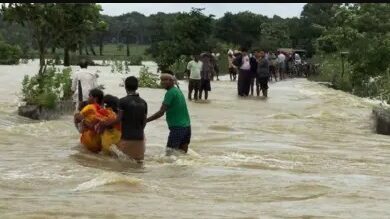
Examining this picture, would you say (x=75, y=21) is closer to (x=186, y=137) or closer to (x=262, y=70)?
(x=262, y=70)

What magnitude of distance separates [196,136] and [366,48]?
49.9 feet

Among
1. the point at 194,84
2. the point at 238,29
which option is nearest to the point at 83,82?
the point at 194,84

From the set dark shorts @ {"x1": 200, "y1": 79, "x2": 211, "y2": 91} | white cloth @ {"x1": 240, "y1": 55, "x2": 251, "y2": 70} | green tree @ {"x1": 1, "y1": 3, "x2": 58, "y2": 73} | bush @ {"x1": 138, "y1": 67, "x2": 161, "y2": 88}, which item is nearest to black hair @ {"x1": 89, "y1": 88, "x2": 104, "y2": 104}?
green tree @ {"x1": 1, "y1": 3, "x2": 58, "y2": 73}

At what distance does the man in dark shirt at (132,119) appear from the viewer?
381 inches

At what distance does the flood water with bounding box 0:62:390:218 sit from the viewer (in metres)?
7.32

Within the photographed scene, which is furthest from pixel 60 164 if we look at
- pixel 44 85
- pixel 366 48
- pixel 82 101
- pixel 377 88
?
pixel 366 48

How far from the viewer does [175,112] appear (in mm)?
10133

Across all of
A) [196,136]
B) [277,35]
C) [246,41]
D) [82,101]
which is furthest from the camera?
[246,41]

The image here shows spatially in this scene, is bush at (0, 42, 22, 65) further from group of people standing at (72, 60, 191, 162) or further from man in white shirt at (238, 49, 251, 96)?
group of people standing at (72, 60, 191, 162)

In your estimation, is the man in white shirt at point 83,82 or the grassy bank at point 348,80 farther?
the grassy bank at point 348,80

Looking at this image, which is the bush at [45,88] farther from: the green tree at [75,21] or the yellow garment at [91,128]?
the yellow garment at [91,128]

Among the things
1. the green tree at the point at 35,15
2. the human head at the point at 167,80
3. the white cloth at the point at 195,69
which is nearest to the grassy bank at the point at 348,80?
the white cloth at the point at 195,69

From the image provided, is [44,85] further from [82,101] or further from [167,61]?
[167,61]

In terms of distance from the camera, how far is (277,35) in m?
64.1
